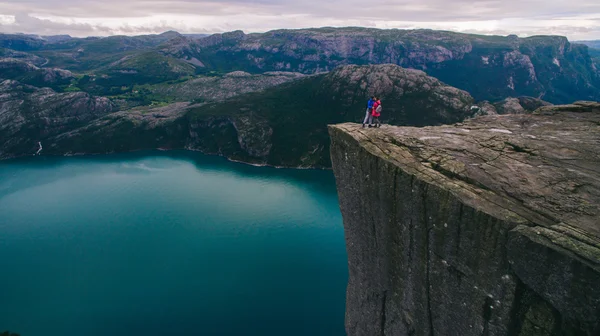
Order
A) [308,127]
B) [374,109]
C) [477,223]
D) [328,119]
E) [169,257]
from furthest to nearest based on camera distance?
[328,119], [308,127], [169,257], [374,109], [477,223]

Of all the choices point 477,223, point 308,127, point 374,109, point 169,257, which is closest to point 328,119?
point 308,127

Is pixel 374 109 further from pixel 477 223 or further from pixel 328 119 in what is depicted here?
pixel 328 119

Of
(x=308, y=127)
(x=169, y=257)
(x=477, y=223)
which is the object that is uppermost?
(x=477, y=223)

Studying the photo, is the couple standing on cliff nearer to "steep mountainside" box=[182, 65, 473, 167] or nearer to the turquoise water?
the turquoise water

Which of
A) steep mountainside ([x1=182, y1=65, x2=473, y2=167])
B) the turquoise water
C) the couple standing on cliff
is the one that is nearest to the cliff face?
the couple standing on cliff

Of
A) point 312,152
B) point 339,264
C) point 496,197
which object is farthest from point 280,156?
point 496,197
